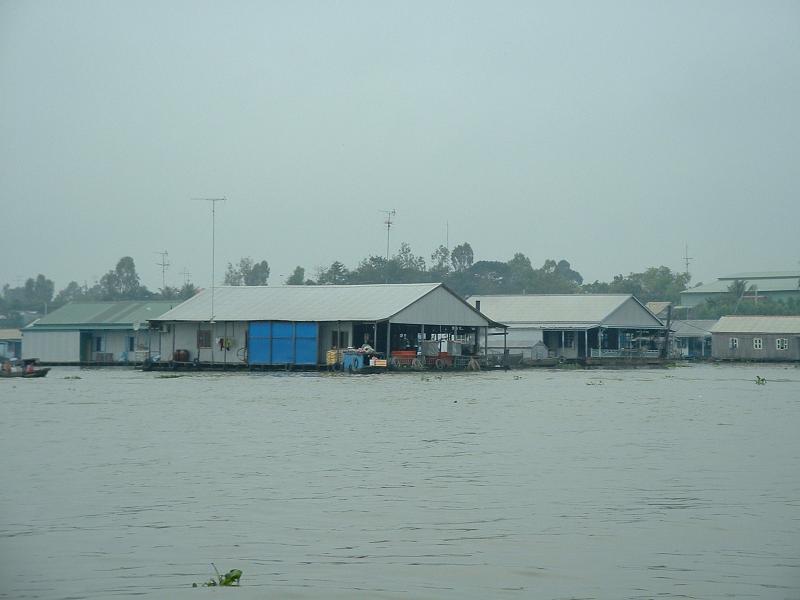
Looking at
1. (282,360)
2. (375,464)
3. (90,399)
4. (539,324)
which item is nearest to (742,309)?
(539,324)

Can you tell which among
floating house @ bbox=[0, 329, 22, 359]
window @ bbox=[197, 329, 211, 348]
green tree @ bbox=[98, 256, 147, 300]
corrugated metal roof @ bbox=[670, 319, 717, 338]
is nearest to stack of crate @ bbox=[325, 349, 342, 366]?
window @ bbox=[197, 329, 211, 348]

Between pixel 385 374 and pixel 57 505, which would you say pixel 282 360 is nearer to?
pixel 385 374

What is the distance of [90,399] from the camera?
107ft

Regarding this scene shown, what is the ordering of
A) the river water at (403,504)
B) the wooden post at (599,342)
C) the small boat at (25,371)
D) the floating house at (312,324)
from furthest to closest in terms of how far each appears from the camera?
the wooden post at (599,342)
the floating house at (312,324)
the small boat at (25,371)
the river water at (403,504)

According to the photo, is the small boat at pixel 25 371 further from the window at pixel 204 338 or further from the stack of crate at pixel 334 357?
the stack of crate at pixel 334 357

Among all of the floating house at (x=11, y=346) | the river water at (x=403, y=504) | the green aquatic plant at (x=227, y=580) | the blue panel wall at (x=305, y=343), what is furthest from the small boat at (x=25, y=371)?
the floating house at (x=11, y=346)

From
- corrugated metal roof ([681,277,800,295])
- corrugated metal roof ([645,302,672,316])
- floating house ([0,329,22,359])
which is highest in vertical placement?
corrugated metal roof ([681,277,800,295])

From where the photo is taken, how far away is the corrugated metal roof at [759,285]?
390 ft

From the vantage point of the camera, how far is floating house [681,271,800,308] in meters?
118

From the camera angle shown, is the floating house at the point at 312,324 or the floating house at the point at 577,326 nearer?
the floating house at the point at 312,324

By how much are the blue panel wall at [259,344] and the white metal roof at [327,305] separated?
0.45m

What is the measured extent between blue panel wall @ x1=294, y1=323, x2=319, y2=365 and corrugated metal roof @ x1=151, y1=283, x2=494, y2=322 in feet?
1.41

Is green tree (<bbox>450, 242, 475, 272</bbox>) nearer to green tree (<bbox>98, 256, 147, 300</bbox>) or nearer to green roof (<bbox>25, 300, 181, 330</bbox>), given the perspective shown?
green tree (<bbox>98, 256, 147, 300</bbox>)

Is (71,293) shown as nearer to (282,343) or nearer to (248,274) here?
(248,274)
